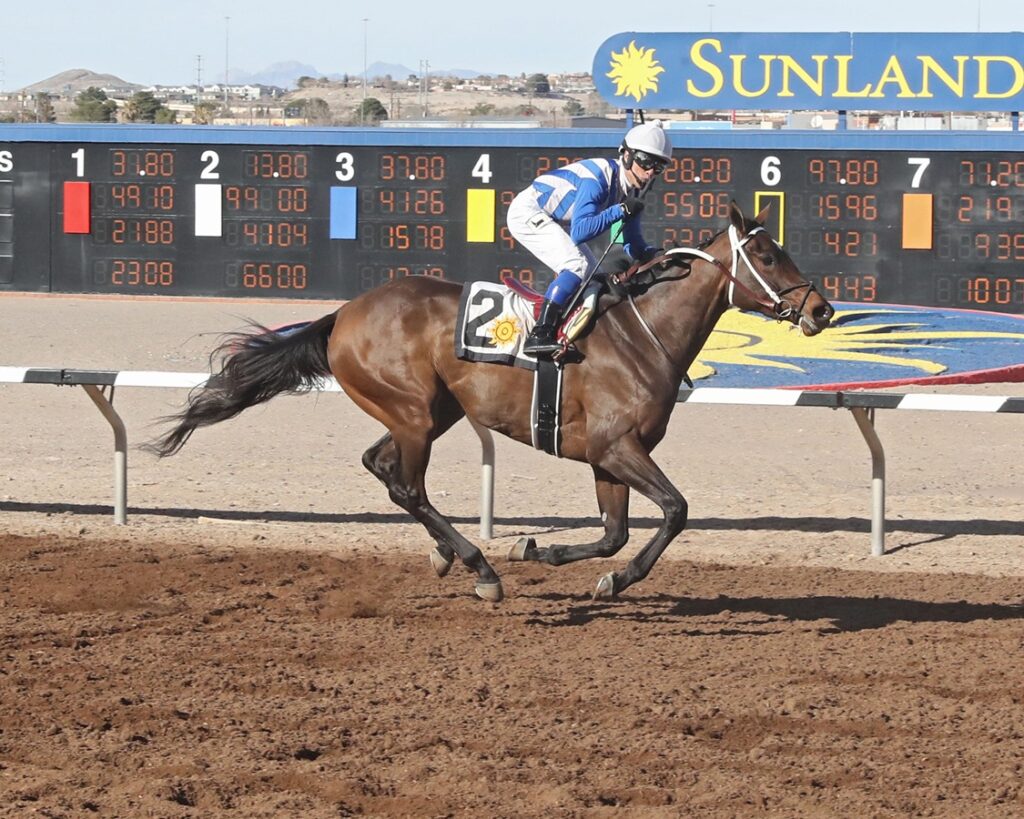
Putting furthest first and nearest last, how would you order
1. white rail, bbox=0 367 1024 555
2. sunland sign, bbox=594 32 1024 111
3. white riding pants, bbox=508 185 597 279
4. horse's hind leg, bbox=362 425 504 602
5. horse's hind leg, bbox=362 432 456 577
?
sunland sign, bbox=594 32 1024 111
white rail, bbox=0 367 1024 555
horse's hind leg, bbox=362 432 456 577
horse's hind leg, bbox=362 425 504 602
white riding pants, bbox=508 185 597 279

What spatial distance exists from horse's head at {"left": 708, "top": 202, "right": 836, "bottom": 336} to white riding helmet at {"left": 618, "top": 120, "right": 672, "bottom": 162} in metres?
0.41

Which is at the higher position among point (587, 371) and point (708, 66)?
point (708, 66)

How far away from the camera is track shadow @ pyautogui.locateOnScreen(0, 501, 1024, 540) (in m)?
9.06

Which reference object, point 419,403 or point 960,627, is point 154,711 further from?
point 960,627

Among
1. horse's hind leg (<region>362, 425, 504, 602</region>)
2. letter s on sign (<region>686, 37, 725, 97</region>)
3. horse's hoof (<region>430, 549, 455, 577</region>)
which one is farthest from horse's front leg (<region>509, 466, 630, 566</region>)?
letter s on sign (<region>686, 37, 725, 97</region>)

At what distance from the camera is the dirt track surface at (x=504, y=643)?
4.89m

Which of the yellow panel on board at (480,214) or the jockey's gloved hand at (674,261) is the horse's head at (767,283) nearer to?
the jockey's gloved hand at (674,261)

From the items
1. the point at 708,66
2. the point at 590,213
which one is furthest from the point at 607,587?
the point at 708,66

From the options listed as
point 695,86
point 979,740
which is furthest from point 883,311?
point 979,740

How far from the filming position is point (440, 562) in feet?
24.7

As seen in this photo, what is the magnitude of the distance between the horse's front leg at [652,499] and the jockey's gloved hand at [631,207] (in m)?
1.04

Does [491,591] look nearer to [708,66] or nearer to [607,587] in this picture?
[607,587]

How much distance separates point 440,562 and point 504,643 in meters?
0.94

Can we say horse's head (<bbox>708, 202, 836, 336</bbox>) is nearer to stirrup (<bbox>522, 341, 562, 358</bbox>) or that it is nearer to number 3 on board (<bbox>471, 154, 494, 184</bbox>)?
stirrup (<bbox>522, 341, 562, 358</bbox>)
